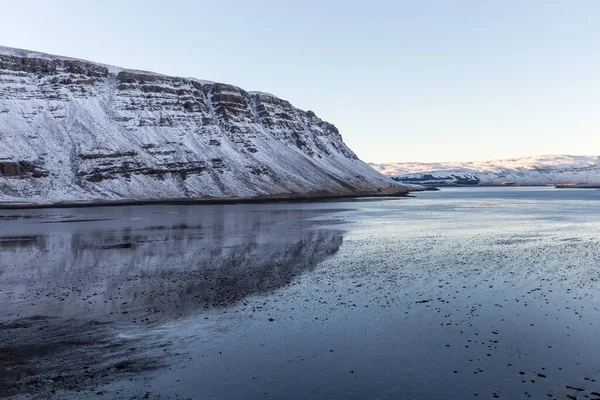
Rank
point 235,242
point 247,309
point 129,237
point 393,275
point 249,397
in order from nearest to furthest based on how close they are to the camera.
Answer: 1. point 249,397
2. point 247,309
3. point 393,275
4. point 235,242
5. point 129,237

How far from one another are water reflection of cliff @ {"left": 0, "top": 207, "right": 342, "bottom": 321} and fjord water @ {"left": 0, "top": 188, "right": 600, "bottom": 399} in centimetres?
24

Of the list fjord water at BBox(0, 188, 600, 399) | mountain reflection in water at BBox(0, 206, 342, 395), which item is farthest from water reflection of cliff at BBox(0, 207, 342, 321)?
fjord water at BBox(0, 188, 600, 399)

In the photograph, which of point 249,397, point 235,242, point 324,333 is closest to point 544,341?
point 324,333

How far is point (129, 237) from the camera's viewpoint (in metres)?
59.5

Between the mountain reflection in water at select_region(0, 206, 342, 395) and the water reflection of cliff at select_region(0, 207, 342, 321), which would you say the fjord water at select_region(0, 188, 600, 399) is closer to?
the mountain reflection in water at select_region(0, 206, 342, 395)

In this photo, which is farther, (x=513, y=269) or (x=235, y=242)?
(x=235, y=242)

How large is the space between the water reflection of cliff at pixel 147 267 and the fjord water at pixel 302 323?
236mm

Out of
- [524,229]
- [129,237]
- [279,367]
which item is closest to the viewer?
[279,367]

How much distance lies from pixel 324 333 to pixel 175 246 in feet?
111

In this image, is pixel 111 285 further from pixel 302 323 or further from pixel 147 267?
pixel 302 323

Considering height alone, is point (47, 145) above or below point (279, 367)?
above

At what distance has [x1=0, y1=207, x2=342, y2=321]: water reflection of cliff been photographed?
88.6 ft

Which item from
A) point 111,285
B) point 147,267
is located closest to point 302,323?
point 111,285

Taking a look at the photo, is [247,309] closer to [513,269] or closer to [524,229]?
[513,269]
